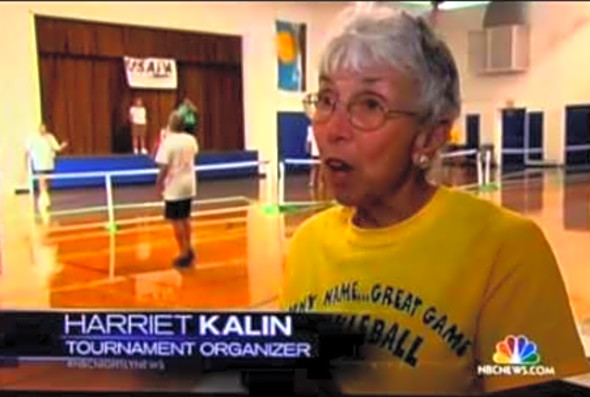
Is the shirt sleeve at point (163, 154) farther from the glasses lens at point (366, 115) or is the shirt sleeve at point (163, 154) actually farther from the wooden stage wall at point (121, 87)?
the glasses lens at point (366, 115)

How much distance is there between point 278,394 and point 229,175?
1.89 metres

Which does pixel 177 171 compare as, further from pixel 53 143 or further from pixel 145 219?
pixel 145 219

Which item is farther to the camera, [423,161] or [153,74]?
[153,74]

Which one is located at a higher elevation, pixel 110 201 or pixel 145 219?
pixel 110 201

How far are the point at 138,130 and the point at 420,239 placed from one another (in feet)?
5.04

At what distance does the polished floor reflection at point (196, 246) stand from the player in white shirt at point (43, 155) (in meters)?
0.07

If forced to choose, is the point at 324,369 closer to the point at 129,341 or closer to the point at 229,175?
the point at 129,341

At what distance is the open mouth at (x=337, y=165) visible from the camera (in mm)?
820

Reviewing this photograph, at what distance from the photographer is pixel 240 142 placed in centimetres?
222

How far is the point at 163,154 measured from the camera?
88.9 inches

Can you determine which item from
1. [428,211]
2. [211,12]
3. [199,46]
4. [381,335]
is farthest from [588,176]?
[211,12]

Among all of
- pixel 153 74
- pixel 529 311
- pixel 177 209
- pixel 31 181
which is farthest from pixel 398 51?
pixel 177 209

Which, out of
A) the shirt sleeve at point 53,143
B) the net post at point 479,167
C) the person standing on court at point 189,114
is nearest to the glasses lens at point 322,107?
the net post at point 479,167

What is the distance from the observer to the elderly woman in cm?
78
